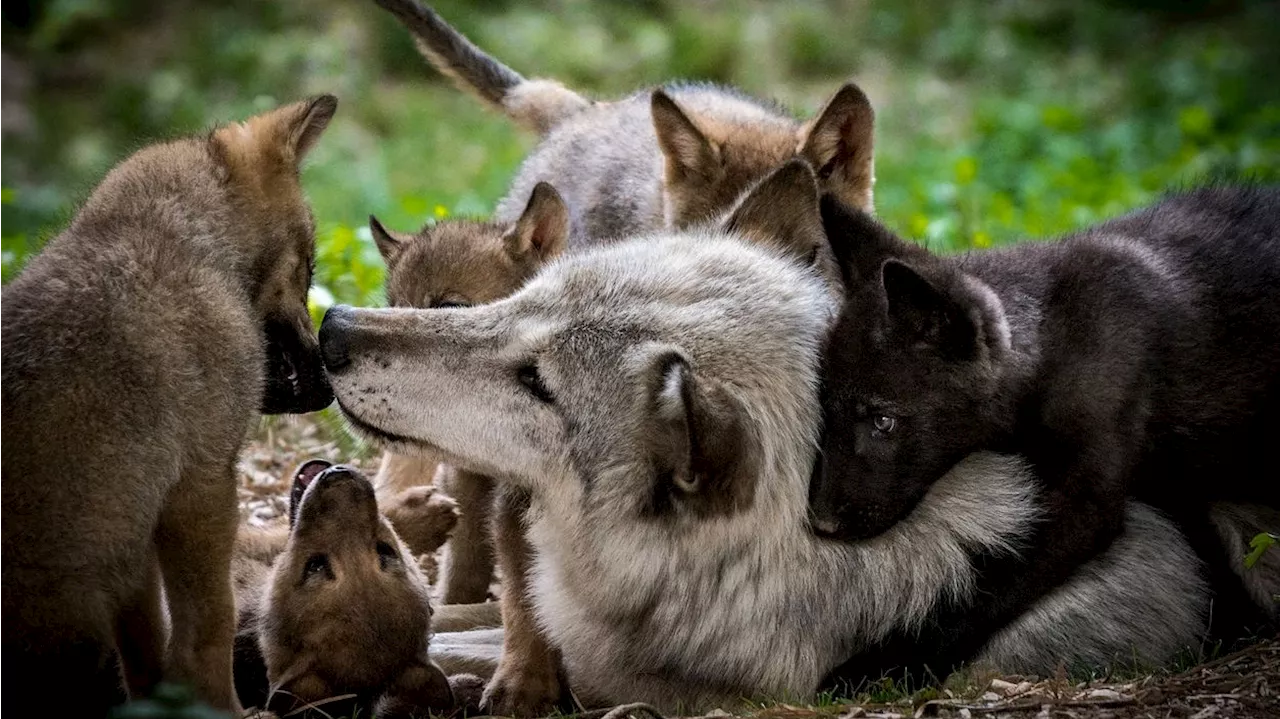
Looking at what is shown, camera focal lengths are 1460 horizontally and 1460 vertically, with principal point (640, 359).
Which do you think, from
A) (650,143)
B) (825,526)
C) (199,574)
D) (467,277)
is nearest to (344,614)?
(199,574)

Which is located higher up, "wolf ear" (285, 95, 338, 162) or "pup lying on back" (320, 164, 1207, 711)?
"wolf ear" (285, 95, 338, 162)

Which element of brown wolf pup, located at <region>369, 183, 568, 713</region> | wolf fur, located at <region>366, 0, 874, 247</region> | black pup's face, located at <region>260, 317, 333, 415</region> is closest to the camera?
black pup's face, located at <region>260, 317, 333, 415</region>

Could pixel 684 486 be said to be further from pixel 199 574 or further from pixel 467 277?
pixel 467 277

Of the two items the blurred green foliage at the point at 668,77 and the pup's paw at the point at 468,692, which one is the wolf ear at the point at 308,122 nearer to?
the pup's paw at the point at 468,692

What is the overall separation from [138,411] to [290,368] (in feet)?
3.30

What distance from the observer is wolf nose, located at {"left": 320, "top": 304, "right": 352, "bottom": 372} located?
→ 14.0 ft

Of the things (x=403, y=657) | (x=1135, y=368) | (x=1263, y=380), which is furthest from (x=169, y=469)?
(x=1263, y=380)

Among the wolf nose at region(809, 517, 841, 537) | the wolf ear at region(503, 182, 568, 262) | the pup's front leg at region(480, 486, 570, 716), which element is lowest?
the pup's front leg at region(480, 486, 570, 716)

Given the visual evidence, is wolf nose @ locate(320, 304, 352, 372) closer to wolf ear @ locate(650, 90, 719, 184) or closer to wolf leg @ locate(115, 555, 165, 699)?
wolf leg @ locate(115, 555, 165, 699)

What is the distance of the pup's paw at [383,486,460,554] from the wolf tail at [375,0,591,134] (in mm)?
3585

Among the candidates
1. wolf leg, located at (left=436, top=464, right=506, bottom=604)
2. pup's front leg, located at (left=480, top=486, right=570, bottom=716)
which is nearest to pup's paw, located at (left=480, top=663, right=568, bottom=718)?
pup's front leg, located at (left=480, top=486, right=570, bottom=716)

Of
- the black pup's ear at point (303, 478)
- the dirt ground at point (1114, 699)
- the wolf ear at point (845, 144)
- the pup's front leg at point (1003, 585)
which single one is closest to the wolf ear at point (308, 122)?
the black pup's ear at point (303, 478)

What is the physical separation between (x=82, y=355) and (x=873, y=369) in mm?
2262

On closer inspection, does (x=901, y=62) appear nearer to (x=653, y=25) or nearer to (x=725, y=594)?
(x=653, y=25)
